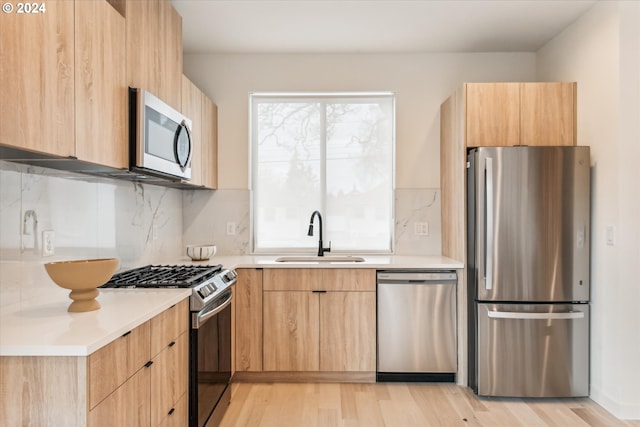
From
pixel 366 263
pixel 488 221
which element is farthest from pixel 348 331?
pixel 488 221

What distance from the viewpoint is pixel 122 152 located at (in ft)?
6.38

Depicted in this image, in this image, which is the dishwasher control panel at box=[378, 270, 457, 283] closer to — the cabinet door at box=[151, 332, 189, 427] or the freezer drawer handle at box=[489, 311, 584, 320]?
the freezer drawer handle at box=[489, 311, 584, 320]

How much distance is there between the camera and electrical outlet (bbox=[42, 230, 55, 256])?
187 centimetres

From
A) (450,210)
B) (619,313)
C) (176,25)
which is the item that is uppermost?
(176,25)

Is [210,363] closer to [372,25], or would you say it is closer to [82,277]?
[82,277]

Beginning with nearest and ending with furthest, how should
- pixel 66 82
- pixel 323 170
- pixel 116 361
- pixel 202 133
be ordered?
pixel 116 361 → pixel 66 82 → pixel 202 133 → pixel 323 170

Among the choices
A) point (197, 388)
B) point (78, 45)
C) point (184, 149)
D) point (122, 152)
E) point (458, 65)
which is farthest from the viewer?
point (458, 65)

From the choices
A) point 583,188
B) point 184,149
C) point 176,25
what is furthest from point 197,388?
point 583,188

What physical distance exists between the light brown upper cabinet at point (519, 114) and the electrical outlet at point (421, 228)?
89 centimetres

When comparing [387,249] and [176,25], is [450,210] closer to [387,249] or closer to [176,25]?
[387,249]

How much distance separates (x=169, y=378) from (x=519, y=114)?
2.81 metres

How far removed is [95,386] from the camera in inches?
49.7

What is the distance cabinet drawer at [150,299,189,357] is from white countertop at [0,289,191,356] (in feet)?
0.15

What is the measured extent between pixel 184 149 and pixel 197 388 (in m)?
1.35
